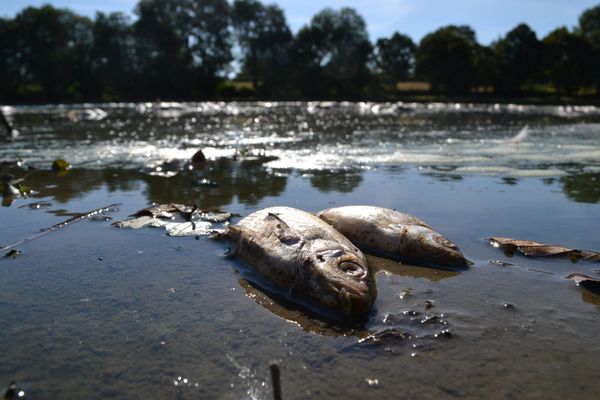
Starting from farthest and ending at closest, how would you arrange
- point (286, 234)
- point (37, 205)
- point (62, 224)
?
point (37, 205) → point (62, 224) → point (286, 234)

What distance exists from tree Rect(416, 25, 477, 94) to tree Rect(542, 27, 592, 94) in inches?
471

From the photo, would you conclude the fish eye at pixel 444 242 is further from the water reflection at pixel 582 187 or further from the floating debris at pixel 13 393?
the floating debris at pixel 13 393

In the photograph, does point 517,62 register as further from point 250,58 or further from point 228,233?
point 228,233

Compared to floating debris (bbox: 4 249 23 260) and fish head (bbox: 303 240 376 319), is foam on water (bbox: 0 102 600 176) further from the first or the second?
fish head (bbox: 303 240 376 319)

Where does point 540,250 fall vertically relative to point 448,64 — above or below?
below

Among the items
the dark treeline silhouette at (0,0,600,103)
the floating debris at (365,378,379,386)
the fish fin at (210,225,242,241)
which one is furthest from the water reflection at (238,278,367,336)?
the dark treeline silhouette at (0,0,600,103)

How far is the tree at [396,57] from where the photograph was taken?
113 metres

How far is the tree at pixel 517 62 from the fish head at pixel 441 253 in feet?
294

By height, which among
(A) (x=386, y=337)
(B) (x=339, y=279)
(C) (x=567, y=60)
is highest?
(C) (x=567, y=60)

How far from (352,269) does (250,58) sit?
106 metres

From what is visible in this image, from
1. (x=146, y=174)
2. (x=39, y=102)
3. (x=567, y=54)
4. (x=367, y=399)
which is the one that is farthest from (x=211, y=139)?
(x=567, y=54)

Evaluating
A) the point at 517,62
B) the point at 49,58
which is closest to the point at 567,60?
the point at 517,62

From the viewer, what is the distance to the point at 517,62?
88.8 meters

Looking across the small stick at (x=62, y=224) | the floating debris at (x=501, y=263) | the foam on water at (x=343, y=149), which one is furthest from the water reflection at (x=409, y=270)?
the foam on water at (x=343, y=149)
